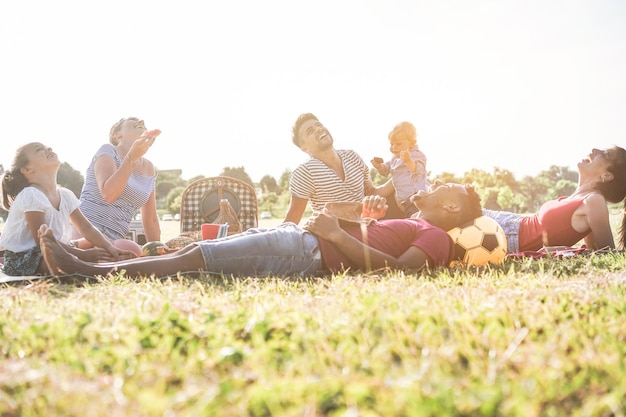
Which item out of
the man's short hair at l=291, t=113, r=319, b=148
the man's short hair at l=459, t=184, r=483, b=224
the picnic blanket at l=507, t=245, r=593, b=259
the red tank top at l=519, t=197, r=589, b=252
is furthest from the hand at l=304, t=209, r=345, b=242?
the red tank top at l=519, t=197, r=589, b=252

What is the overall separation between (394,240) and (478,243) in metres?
0.87

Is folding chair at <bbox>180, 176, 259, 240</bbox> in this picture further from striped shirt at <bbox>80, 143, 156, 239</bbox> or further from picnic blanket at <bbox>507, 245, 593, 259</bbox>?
picnic blanket at <bbox>507, 245, 593, 259</bbox>

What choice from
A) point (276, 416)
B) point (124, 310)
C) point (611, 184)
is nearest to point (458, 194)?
point (611, 184)

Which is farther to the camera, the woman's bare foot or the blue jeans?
the blue jeans

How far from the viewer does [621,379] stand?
178 cm

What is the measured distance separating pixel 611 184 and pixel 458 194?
2.73 m

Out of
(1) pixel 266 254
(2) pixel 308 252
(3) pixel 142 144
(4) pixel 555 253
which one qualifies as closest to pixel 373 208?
(2) pixel 308 252

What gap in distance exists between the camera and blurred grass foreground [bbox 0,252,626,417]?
1.66 metres

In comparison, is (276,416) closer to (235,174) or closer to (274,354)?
(274,354)

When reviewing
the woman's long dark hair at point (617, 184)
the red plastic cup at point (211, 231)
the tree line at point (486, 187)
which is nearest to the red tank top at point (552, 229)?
the woman's long dark hair at point (617, 184)

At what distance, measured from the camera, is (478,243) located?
501 centimetres

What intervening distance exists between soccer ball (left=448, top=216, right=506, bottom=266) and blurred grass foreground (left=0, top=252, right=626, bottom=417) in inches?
56.8

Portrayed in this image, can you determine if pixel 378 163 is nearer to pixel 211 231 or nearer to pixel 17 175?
pixel 211 231

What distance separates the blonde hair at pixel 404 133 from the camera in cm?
811
